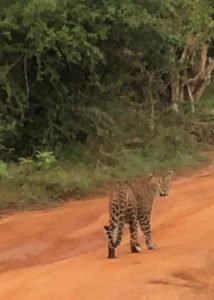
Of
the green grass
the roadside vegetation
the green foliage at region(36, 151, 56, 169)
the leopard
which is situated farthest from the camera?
the green foliage at region(36, 151, 56, 169)

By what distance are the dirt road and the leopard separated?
0.63ft

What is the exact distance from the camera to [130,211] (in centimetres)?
1024

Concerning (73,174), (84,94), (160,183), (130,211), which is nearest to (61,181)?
(73,174)

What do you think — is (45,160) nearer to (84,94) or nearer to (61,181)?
(61,181)

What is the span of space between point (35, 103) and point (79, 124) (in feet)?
3.60

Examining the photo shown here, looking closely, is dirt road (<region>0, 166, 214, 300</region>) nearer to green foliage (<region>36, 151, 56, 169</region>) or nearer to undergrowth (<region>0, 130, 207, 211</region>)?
undergrowth (<region>0, 130, 207, 211</region>)

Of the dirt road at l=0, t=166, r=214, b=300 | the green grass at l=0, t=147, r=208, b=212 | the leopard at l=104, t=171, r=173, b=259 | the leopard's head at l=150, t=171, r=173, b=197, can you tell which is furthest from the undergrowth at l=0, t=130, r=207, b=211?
the leopard at l=104, t=171, r=173, b=259

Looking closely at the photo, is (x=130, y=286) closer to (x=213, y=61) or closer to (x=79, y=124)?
(x=79, y=124)

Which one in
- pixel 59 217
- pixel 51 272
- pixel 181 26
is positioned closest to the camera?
pixel 51 272

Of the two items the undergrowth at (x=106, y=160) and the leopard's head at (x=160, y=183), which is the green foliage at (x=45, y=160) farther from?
the leopard's head at (x=160, y=183)

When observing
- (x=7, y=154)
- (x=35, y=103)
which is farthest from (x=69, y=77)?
(x=7, y=154)

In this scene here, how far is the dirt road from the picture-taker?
845cm

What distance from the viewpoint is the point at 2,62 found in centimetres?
1708

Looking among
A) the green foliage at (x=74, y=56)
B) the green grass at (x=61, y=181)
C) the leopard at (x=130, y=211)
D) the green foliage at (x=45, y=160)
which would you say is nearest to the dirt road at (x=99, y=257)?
the leopard at (x=130, y=211)
